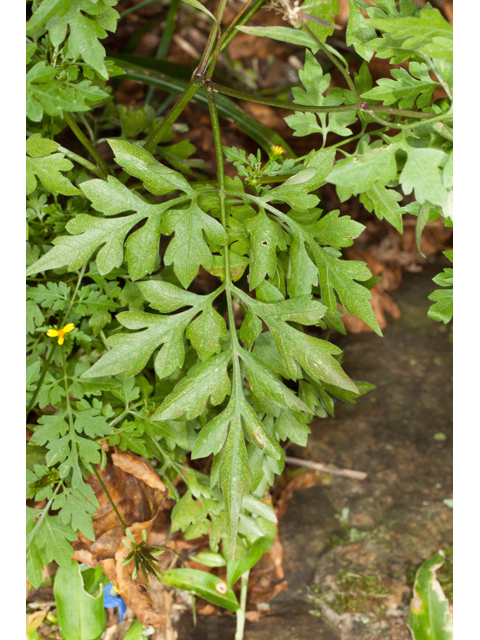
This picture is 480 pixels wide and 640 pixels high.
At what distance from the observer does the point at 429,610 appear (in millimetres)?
1257

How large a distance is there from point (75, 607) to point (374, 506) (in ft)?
3.08

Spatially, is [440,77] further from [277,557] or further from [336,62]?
[277,557]

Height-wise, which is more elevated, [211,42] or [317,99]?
[211,42]

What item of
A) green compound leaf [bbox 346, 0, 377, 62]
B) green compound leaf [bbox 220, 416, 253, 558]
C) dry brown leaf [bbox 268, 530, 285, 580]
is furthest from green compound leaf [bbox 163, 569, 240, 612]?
green compound leaf [bbox 346, 0, 377, 62]

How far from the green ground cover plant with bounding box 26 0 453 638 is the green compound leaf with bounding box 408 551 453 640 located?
57 cm

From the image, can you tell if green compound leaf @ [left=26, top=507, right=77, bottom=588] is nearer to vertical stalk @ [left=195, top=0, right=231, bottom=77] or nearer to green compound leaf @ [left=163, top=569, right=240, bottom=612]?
green compound leaf @ [left=163, top=569, right=240, bottom=612]

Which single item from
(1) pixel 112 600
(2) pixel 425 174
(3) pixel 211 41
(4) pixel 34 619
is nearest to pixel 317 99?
(3) pixel 211 41

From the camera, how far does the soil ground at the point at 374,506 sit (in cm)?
132

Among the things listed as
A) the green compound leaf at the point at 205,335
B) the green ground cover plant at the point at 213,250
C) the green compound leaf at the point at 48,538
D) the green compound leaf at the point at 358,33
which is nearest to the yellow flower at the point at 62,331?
the green ground cover plant at the point at 213,250

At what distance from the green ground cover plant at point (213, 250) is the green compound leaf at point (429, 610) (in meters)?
0.57

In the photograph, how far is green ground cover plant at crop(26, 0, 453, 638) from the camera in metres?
0.82

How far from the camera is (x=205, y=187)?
958 millimetres

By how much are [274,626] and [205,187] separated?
125cm
